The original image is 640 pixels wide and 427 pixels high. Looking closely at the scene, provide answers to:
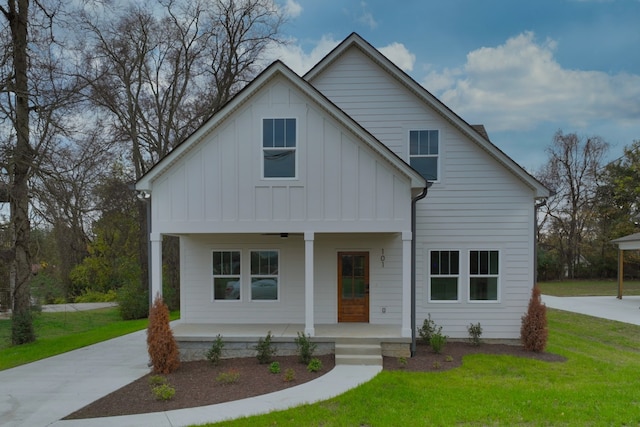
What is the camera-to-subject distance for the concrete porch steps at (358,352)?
833cm

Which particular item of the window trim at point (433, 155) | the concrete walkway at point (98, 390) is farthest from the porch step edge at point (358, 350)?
the window trim at point (433, 155)

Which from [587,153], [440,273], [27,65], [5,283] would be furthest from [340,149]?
[587,153]

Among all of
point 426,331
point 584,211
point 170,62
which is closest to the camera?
point 426,331

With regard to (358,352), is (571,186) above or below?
above

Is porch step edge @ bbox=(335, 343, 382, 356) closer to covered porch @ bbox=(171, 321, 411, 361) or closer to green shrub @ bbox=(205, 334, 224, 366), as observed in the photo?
covered porch @ bbox=(171, 321, 411, 361)

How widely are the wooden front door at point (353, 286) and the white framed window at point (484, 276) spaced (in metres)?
2.79

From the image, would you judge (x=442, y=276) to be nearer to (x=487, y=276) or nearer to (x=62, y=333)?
(x=487, y=276)

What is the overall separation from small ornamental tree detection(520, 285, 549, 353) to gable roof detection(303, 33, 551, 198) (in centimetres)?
276

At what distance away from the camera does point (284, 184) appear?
9.02 m

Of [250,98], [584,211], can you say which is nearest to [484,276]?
[250,98]

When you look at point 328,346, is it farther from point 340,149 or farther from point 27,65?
point 27,65

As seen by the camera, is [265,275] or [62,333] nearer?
[265,275]

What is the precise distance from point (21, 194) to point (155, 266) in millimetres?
5200

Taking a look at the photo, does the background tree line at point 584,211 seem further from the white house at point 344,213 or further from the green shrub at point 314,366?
the green shrub at point 314,366
